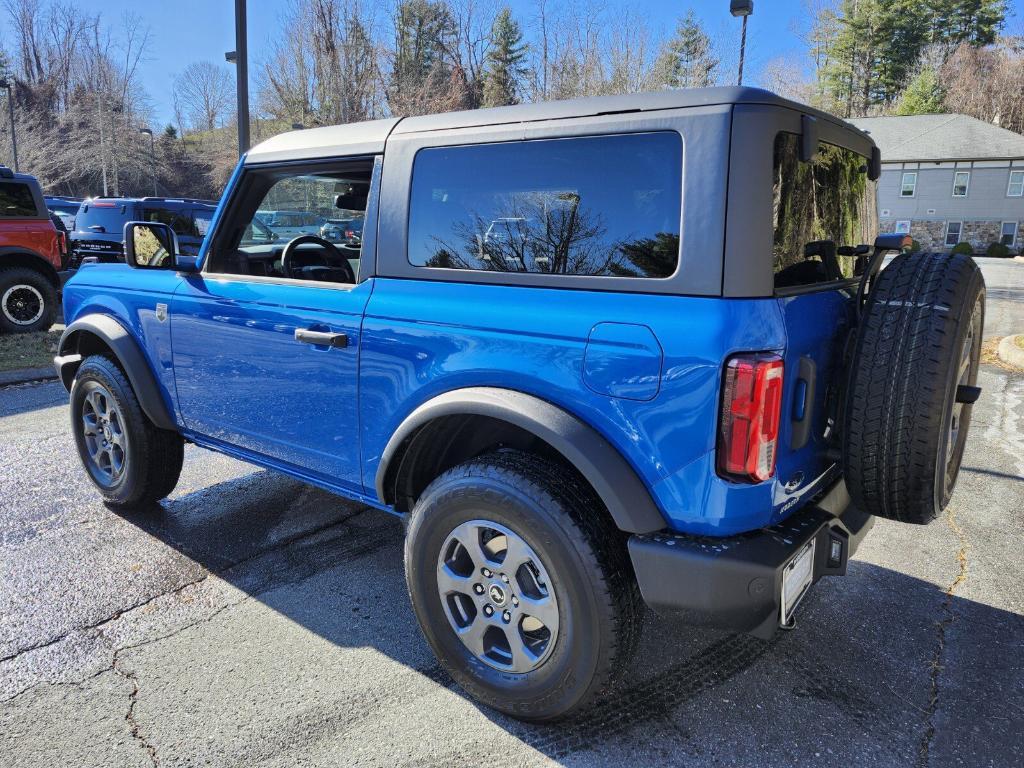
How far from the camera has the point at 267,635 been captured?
297cm

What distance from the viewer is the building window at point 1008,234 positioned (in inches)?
1606

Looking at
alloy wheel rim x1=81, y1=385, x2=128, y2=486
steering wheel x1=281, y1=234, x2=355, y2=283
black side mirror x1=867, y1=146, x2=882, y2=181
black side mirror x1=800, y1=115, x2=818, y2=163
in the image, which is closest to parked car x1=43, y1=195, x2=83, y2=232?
alloy wheel rim x1=81, y1=385, x2=128, y2=486

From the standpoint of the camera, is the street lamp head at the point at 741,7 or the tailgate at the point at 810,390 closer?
the tailgate at the point at 810,390

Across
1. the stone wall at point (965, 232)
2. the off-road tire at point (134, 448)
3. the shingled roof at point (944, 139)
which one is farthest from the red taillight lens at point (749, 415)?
the shingled roof at point (944, 139)

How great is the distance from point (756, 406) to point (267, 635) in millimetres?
2144

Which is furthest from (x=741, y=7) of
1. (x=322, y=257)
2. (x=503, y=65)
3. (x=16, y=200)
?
(x=503, y=65)

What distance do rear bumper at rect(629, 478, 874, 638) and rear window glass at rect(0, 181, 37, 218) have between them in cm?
1041

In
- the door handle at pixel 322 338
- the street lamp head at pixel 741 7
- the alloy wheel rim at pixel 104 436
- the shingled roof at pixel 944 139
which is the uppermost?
the shingled roof at pixel 944 139

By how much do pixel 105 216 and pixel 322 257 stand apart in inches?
453

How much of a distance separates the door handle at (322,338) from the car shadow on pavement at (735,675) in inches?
46.1

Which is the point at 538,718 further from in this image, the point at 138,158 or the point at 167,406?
the point at 138,158

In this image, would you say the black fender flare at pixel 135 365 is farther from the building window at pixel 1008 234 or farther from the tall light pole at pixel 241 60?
the building window at pixel 1008 234

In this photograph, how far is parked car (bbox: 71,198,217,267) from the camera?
12.7 m

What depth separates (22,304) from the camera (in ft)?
31.9
